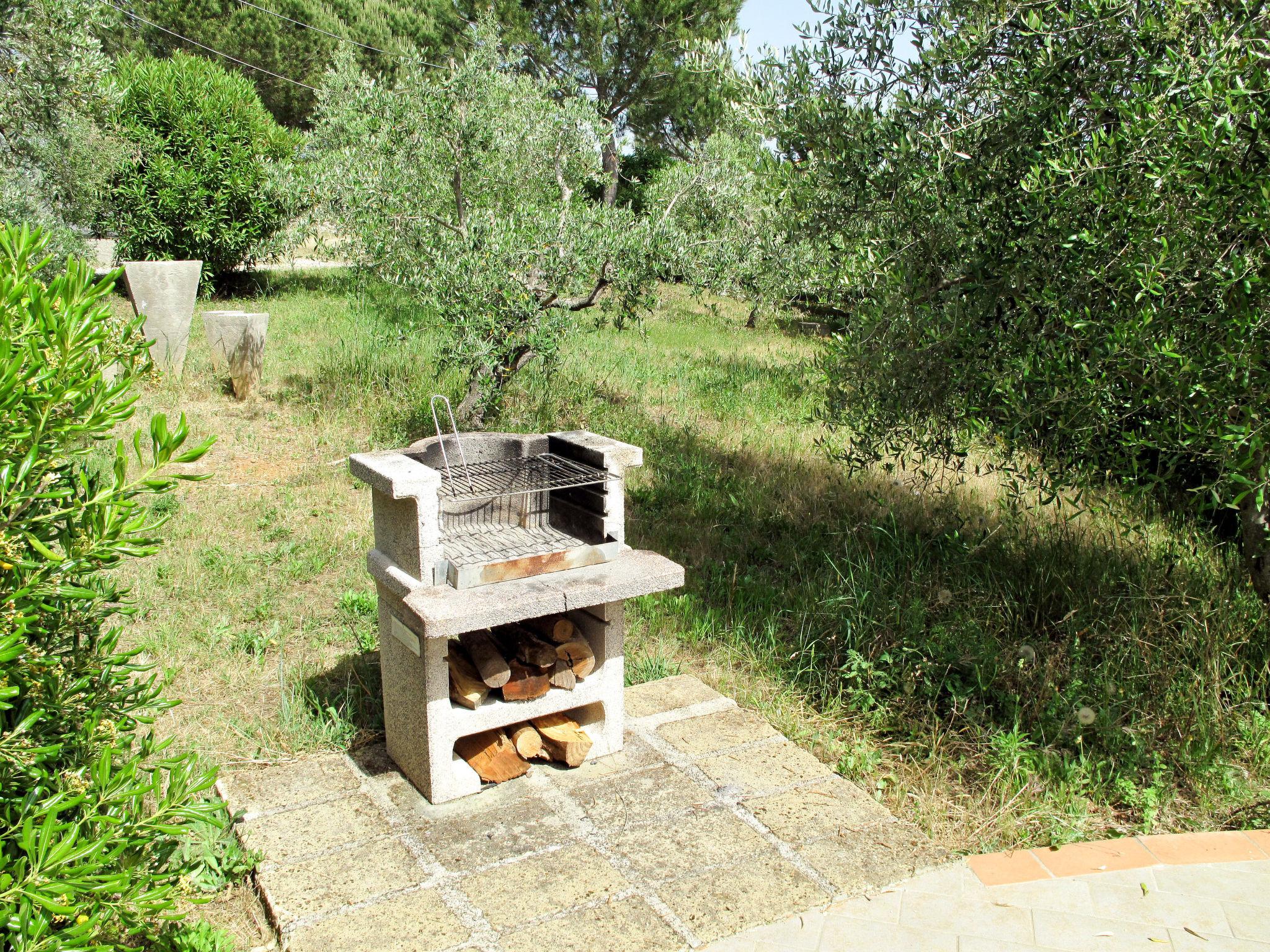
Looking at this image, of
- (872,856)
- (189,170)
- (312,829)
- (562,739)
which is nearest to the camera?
(872,856)

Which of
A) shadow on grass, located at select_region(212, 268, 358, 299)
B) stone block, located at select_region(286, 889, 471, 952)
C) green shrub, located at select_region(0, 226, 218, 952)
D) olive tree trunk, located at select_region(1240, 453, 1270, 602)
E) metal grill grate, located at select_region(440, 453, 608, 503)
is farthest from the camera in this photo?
shadow on grass, located at select_region(212, 268, 358, 299)

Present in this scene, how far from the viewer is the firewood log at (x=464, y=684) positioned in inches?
149

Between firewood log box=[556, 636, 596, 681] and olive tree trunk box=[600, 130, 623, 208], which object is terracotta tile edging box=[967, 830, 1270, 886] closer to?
firewood log box=[556, 636, 596, 681]

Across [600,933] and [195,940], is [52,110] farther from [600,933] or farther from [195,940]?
[600,933]

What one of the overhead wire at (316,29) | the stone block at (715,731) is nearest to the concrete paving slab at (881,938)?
the stone block at (715,731)

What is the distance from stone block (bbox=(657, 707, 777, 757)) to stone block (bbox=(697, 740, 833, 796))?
8 centimetres

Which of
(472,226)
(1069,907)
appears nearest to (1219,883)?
(1069,907)

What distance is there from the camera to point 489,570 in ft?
12.0

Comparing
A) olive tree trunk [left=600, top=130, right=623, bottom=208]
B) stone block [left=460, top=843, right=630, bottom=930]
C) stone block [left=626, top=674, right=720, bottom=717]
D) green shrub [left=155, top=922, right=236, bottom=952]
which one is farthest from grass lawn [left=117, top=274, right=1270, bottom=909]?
olive tree trunk [left=600, top=130, right=623, bottom=208]

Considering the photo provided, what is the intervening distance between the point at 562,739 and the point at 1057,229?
287cm

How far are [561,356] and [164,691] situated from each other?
6.41 m

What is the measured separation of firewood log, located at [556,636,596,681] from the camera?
13.1ft

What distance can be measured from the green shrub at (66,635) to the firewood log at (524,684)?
4.78 feet

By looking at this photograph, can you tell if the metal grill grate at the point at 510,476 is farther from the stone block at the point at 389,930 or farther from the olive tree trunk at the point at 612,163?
the olive tree trunk at the point at 612,163
